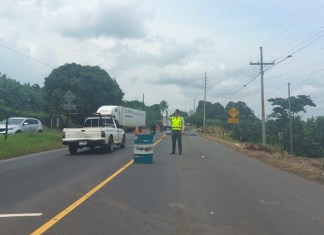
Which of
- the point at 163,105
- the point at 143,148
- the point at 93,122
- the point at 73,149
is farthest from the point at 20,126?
the point at 163,105

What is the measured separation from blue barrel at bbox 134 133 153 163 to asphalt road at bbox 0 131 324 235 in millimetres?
2186

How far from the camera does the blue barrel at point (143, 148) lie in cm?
1672

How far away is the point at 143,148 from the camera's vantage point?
1673 cm

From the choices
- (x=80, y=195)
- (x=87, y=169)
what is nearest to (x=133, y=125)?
(x=87, y=169)

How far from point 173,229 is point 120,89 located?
63640mm

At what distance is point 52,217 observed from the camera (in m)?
7.36

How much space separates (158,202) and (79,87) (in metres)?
53.1

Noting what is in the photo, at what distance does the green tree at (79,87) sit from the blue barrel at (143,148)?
140 feet

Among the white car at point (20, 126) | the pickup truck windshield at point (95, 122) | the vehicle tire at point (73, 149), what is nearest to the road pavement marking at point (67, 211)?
the vehicle tire at point (73, 149)

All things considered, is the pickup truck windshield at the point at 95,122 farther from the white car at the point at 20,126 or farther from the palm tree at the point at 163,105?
the palm tree at the point at 163,105

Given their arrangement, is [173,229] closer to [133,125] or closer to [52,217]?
[52,217]

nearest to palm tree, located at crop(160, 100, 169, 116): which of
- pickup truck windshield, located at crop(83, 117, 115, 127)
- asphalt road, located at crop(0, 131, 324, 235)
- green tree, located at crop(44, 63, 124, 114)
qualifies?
green tree, located at crop(44, 63, 124, 114)

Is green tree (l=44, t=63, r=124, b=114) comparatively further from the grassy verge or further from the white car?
the grassy verge

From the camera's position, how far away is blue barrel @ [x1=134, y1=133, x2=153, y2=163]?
16.7 metres
